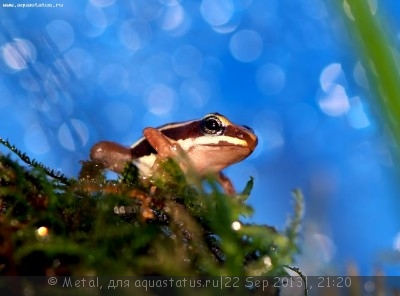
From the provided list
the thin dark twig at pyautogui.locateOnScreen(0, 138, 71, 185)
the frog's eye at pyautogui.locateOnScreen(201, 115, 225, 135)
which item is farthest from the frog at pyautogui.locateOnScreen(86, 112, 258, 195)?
the thin dark twig at pyautogui.locateOnScreen(0, 138, 71, 185)

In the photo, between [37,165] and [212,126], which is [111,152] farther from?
[37,165]

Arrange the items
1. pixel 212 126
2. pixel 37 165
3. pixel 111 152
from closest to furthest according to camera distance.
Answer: pixel 37 165 → pixel 212 126 → pixel 111 152

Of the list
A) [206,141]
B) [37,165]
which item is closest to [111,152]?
[206,141]

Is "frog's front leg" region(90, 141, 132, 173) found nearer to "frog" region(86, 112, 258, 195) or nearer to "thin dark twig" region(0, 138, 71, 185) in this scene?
"frog" region(86, 112, 258, 195)

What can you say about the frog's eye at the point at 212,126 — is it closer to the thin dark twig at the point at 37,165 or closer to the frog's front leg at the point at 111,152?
the frog's front leg at the point at 111,152

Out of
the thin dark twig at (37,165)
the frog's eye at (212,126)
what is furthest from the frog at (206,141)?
the thin dark twig at (37,165)

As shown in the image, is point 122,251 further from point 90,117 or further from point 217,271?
point 90,117

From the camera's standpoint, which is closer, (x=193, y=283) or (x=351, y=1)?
(x=351, y=1)

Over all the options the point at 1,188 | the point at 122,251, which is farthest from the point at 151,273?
the point at 1,188

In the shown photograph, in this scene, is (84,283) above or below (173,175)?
below
